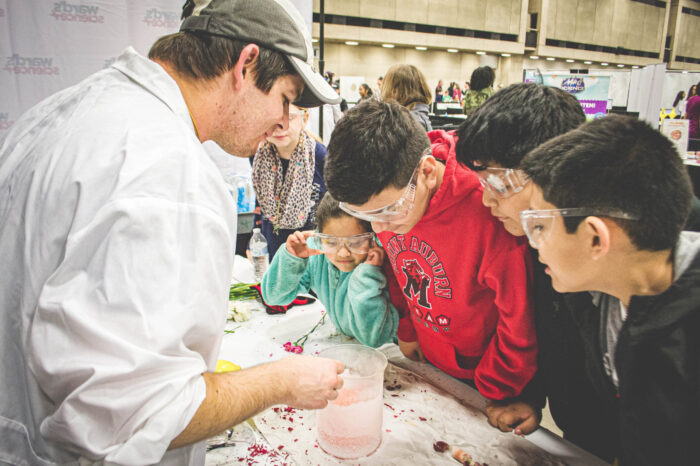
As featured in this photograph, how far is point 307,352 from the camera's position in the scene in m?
1.75

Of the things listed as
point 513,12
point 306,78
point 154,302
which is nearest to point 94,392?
point 154,302

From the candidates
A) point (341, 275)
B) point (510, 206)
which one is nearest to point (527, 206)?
point (510, 206)

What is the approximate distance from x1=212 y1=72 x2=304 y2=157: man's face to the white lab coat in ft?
1.02

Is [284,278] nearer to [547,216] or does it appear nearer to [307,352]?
[307,352]

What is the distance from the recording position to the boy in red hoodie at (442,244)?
4.54 feet

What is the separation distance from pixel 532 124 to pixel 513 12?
1854 cm

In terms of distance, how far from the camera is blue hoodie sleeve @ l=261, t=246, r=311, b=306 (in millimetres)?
1965

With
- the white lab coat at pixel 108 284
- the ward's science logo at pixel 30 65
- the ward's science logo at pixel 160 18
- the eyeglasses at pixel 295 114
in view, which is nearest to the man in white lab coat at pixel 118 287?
the white lab coat at pixel 108 284

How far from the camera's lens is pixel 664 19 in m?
20.8

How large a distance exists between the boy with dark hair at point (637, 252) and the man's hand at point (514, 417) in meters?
0.29

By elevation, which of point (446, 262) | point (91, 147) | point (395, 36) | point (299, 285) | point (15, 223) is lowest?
point (299, 285)

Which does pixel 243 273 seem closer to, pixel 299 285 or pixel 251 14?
pixel 299 285

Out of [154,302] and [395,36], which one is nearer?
[154,302]

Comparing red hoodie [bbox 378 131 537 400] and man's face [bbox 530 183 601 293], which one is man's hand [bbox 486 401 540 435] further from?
man's face [bbox 530 183 601 293]
